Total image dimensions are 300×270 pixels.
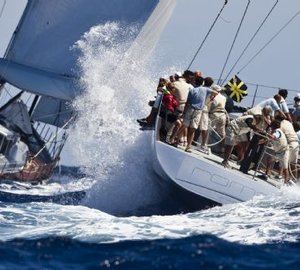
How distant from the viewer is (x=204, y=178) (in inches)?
650

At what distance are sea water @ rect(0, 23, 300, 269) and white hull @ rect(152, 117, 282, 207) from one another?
7.0 inches

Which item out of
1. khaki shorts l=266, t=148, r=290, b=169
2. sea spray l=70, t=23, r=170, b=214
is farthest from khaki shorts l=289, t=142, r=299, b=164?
sea spray l=70, t=23, r=170, b=214

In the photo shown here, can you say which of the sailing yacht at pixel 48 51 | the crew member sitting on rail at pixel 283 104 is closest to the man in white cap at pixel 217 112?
the crew member sitting on rail at pixel 283 104

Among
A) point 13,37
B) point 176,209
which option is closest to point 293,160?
point 176,209

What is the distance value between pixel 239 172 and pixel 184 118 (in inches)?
48.4

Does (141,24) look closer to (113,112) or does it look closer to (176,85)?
(113,112)

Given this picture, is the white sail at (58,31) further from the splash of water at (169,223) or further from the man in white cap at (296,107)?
the splash of water at (169,223)

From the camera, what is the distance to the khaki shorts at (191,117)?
1684 centimetres

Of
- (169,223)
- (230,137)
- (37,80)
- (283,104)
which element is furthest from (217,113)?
(37,80)

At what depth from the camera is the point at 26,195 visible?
2264cm

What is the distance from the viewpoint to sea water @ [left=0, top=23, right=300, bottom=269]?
1214 cm

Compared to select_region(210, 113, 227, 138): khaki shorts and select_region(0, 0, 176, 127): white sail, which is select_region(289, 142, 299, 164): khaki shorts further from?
select_region(0, 0, 176, 127): white sail

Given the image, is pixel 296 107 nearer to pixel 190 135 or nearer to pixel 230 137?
pixel 230 137

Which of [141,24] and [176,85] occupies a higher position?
[141,24]
